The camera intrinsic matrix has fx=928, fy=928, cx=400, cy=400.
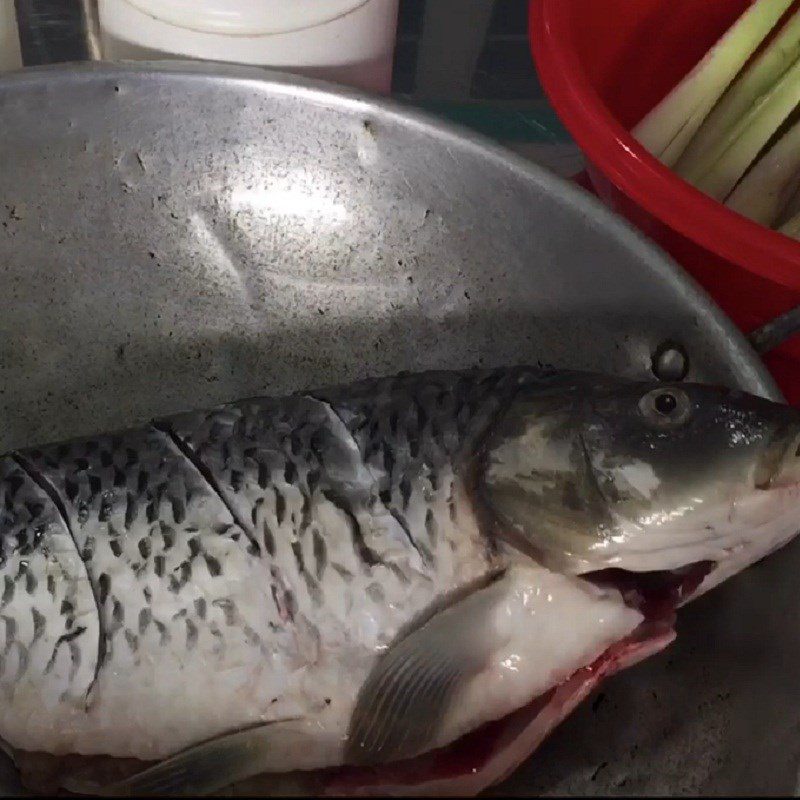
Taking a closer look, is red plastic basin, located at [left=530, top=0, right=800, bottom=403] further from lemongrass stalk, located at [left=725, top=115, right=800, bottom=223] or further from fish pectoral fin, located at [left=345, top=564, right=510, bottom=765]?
fish pectoral fin, located at [left=345, top=564, right=510, bottom=765]

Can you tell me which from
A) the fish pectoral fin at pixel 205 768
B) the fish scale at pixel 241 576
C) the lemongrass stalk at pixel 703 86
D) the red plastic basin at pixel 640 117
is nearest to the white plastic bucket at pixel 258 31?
the red plastic basin at pixel 640 117

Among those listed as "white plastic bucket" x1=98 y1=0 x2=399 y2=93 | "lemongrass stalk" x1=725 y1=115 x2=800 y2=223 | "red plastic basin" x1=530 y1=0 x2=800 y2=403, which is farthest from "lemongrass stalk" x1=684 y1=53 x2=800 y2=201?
"white plastic bucket" x1=98 y1=0 x2=399 y2=93

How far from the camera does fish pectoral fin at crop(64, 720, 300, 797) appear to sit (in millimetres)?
539

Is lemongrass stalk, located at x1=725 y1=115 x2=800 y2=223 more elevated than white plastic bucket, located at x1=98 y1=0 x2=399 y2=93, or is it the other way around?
white plastic bucket, located at x1=98 y1=0 x2=399 y2=93

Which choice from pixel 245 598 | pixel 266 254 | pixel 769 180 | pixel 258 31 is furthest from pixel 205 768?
pixel 769 180

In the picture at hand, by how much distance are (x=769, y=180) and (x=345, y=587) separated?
594mm

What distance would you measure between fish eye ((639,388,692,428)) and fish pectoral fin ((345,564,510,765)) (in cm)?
13

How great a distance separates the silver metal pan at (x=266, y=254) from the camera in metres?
0.75

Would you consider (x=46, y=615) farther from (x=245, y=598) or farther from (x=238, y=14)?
(x=238, y=14)

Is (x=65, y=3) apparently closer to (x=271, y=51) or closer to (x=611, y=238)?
(x=271, y=51)

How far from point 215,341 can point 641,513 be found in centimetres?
41

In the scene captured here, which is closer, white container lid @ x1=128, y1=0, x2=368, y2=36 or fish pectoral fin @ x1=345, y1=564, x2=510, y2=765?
fish pectoral fin @ x1=345, y1=564, x2=510, y2=765

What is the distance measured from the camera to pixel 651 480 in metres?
0.54

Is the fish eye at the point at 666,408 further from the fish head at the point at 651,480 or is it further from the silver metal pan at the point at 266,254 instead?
the silver metal pan at the point at 266,254
